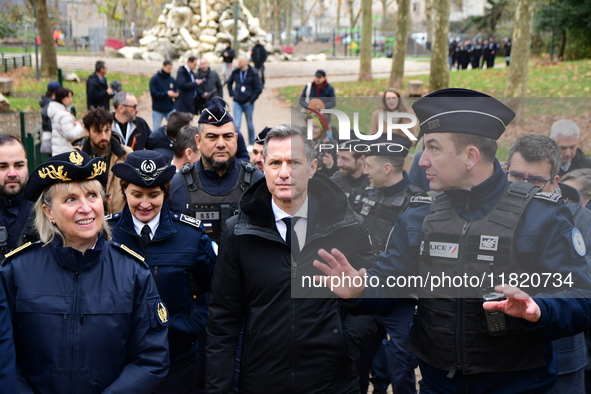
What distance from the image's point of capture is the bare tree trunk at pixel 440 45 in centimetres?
2117

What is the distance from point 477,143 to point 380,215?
0.74 m

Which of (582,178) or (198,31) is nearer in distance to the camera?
(582,178)

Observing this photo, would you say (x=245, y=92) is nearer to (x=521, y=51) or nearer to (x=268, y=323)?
(x=521, y=51)

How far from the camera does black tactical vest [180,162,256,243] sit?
16.8ft

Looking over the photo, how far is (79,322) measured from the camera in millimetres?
3152

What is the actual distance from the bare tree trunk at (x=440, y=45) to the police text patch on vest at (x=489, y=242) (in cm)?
1917

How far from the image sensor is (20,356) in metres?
3.18

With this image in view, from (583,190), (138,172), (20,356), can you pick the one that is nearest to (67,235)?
(20,356)

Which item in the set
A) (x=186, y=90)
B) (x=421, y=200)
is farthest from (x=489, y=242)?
(x=186, y=90)

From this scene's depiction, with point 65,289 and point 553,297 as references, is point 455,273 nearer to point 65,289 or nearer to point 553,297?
point 553,297

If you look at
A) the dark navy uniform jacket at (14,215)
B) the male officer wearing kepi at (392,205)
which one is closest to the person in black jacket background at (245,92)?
the male officer wearing kepi at (392,205)

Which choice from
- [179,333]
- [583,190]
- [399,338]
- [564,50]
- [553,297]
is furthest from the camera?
[564,50]

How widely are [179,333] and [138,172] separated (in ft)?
3.39

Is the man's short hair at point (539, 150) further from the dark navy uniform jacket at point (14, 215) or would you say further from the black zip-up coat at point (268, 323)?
the dark navy uniform jacket at point (14, 215)
